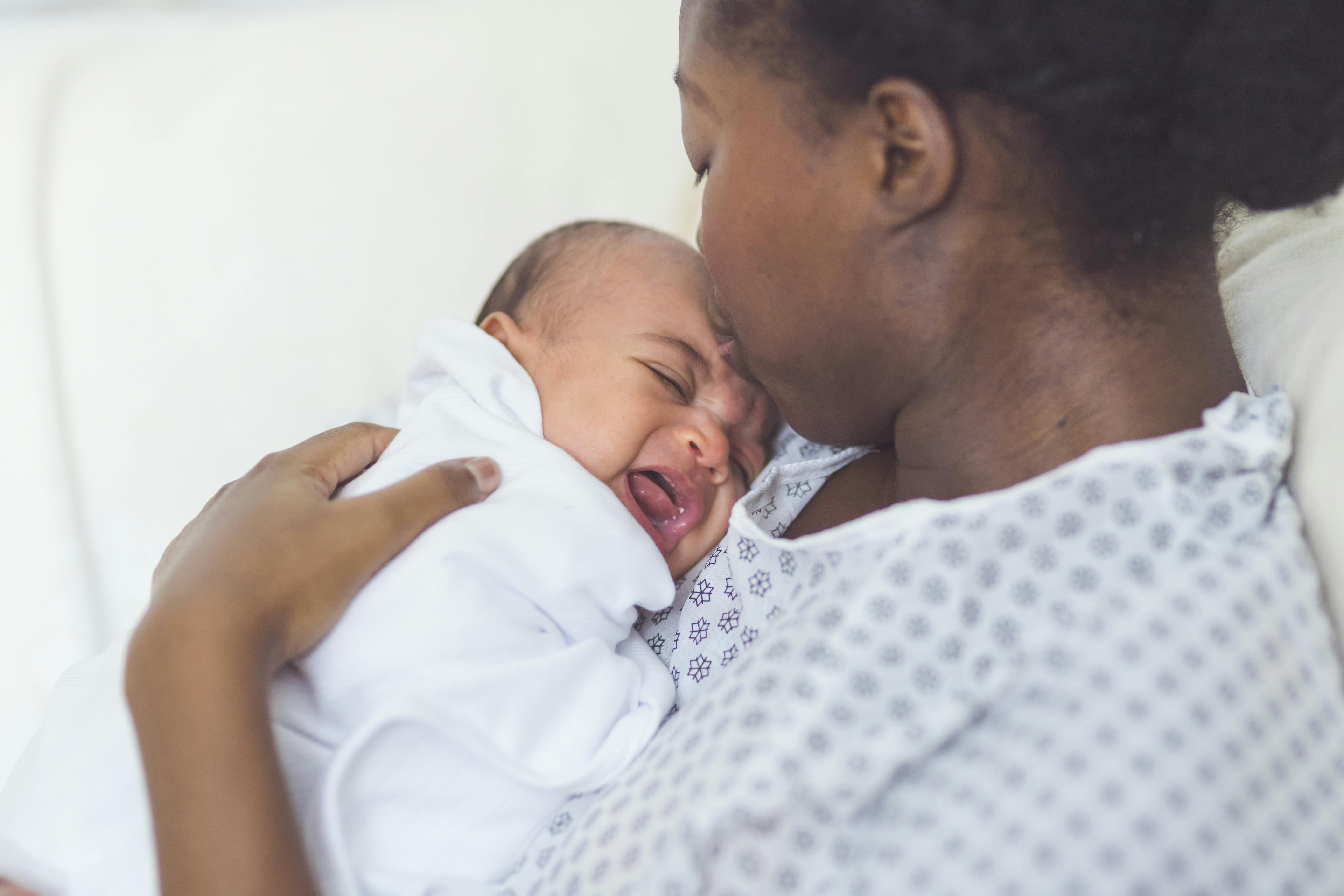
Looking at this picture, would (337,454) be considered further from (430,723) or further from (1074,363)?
(1074,363)

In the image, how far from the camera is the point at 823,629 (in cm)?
76

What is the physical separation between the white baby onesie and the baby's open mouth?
0.16 meters

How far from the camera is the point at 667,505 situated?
1172 mm

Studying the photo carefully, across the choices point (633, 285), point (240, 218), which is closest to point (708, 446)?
point (633, 285)

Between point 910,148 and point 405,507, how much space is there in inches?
20.8

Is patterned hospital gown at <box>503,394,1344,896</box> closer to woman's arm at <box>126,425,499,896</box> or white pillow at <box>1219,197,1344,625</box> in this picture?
white pillow at <box>1219,197,1344,625</box>

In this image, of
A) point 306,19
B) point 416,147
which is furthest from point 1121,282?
point 306,19

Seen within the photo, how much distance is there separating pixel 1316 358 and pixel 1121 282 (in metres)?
0.23

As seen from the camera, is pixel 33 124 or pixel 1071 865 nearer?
pixel 1071 865

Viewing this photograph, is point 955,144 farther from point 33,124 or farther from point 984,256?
point 33,124

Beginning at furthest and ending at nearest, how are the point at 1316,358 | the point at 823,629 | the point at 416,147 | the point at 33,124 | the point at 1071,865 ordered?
1. the point at 416,147
2. the point at 33,124
3. the point at 1316,358
4. the point at 823,629
5. the point at 1071,865

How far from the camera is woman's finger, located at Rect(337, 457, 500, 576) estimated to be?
2.88ft

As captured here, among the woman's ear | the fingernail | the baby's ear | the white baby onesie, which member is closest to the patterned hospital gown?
the white baby onesie

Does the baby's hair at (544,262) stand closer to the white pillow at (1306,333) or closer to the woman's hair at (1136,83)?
the woman's hair at (1136,83)
